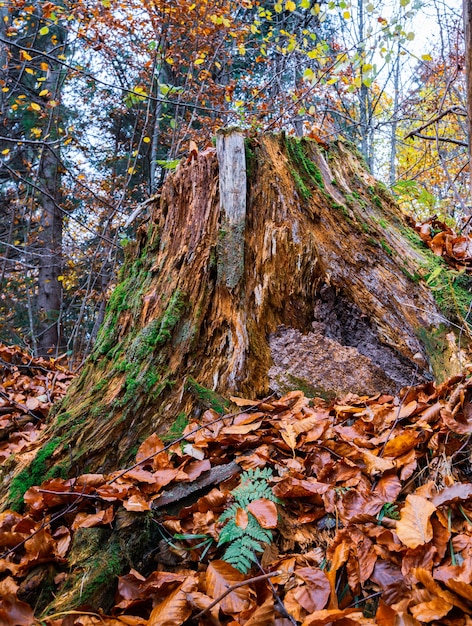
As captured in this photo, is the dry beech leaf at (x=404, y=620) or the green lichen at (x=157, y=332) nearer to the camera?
the dry beech leaf at (x=404, y=620)

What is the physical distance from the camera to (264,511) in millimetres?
1511

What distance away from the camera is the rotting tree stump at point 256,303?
250 centimetres

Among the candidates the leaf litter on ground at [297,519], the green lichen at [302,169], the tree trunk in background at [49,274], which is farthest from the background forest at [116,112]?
the leaf litter on ground at [297,519]

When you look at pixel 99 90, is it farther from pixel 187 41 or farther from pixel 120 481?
pixel 120 481

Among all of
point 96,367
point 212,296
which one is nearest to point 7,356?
point 96,367

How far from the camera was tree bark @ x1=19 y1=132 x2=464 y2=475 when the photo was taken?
8.20 ft

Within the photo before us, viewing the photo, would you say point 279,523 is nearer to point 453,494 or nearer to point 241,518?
point 241,518

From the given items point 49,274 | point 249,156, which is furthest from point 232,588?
point 49,274

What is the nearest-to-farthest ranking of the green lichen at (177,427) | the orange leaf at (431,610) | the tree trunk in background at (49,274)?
the orange leaf at (431,610)
the green lichen at (177,427)
the tree trunk in background at (49,274)

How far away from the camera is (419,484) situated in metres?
1.60

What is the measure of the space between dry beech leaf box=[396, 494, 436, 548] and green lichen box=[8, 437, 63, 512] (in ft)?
5.04

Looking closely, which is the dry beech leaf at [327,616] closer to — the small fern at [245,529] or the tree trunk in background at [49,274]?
the small fern at [245,529]

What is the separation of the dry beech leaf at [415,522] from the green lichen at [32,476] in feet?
5.04

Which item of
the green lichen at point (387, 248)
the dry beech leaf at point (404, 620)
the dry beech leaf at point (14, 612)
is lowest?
the dry beech leaf at point (14, 612)
